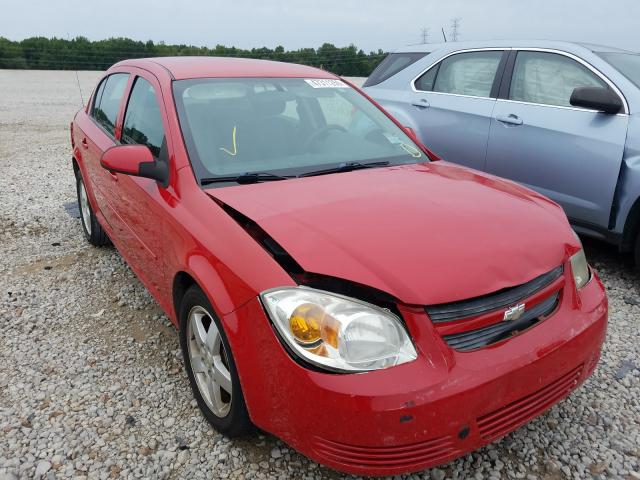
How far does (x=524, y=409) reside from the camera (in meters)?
1.89

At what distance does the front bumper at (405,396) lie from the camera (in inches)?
64.8

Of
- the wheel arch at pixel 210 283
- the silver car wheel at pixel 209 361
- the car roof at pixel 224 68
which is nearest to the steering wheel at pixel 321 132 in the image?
the car roof at pixel 224 68

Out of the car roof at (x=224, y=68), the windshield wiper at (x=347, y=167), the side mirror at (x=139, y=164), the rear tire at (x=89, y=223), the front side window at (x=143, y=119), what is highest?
the car roof at (x=224, y=68)

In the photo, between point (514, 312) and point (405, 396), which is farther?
point (514, 312)

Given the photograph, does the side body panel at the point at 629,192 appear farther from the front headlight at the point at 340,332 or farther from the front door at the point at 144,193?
the front door at the point at 144,193

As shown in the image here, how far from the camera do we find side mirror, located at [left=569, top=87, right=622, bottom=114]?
3.59m

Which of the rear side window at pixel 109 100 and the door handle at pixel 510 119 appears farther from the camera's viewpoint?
the door handle at pixel 510 119

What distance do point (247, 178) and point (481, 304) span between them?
120cm

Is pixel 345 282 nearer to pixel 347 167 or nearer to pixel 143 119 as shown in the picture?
pixel 347 167

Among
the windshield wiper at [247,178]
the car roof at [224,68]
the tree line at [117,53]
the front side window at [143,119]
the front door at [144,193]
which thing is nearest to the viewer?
the windshield wiper at [247,178]

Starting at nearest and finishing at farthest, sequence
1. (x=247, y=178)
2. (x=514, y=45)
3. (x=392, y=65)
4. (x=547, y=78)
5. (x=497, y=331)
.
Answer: (x=497, y=331) → (x=247, y=178) → (x=547, y=78) → (x=514, y=45) → (x=392, y=65)

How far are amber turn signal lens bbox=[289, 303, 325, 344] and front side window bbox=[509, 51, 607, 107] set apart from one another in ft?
10.3

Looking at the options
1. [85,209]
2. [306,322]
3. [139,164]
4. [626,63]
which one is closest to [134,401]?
[139,164]

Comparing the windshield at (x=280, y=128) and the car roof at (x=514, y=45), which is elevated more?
the car roof at (x=514, y=45)
